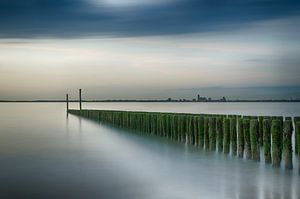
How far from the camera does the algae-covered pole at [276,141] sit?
1149 cm

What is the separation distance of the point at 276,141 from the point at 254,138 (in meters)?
1.11

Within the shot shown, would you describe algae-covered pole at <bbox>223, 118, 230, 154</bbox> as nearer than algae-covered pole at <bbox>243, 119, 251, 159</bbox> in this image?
No

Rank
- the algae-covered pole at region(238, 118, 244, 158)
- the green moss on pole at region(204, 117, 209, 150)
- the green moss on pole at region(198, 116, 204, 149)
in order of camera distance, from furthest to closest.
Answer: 1. the green moss on pole at region(198, 116, 204, 149)
2. the green moss on pole at region(204, 117, 209, 150)
3. the algae-covered pole at region(238, 118, 244, 158)

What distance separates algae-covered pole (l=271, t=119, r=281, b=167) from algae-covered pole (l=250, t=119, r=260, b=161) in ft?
2.79

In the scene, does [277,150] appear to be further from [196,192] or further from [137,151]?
[137,151]

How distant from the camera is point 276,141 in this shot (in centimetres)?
1148

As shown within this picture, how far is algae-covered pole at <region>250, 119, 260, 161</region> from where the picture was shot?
12531 millimetres

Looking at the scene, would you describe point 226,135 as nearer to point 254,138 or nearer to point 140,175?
point 254,138

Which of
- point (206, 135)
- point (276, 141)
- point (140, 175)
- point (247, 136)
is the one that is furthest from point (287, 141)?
point (206, 135)

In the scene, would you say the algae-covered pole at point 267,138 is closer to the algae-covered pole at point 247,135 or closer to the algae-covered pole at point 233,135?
the algae-covered pole at point 247,135

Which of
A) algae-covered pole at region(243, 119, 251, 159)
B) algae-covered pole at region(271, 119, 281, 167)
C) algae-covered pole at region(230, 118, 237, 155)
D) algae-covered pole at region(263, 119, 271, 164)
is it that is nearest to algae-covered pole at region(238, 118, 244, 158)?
algae-covered pole at region(243, 119, 251, 159)

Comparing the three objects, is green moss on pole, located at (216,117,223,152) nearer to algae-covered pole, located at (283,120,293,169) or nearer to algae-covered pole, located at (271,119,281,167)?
algae-covered pole, located at (271,119,281,167)

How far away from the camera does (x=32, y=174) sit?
37.9 feet

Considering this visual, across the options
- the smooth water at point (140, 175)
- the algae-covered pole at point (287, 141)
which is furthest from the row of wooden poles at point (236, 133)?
the smooth water at point (140, 175)
